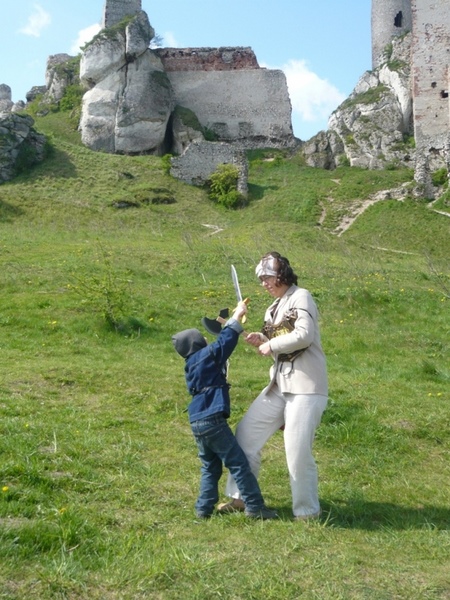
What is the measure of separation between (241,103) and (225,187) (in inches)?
517

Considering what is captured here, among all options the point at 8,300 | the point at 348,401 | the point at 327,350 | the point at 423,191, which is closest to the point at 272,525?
the point at 348,401

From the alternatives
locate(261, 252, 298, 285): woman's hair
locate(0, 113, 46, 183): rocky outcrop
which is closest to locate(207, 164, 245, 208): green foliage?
locate(0, 113, 46, 183): rocky outcrop

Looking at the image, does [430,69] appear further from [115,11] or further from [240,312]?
[240,312]

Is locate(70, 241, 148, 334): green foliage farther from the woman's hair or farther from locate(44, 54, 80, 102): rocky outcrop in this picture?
locate(44, 54, 80, 102): rocky outcrop

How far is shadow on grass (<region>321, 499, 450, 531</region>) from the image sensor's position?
490 centimetres

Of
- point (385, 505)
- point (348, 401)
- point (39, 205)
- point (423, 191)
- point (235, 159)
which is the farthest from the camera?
point (235, 159)

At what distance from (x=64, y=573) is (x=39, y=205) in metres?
23.4

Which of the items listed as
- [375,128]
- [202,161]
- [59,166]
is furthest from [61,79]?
[375,128]

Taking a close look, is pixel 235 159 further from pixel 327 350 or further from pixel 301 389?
pixel 301 389

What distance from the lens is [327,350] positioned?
11023mm

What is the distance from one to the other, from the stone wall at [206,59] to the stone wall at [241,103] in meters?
0.40

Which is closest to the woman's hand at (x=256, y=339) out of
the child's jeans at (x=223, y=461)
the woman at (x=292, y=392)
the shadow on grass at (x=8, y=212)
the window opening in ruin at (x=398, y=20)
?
the woman at (x=292, y=392)

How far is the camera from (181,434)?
670 centimetres

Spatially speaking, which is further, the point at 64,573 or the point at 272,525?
the point at 272,525
